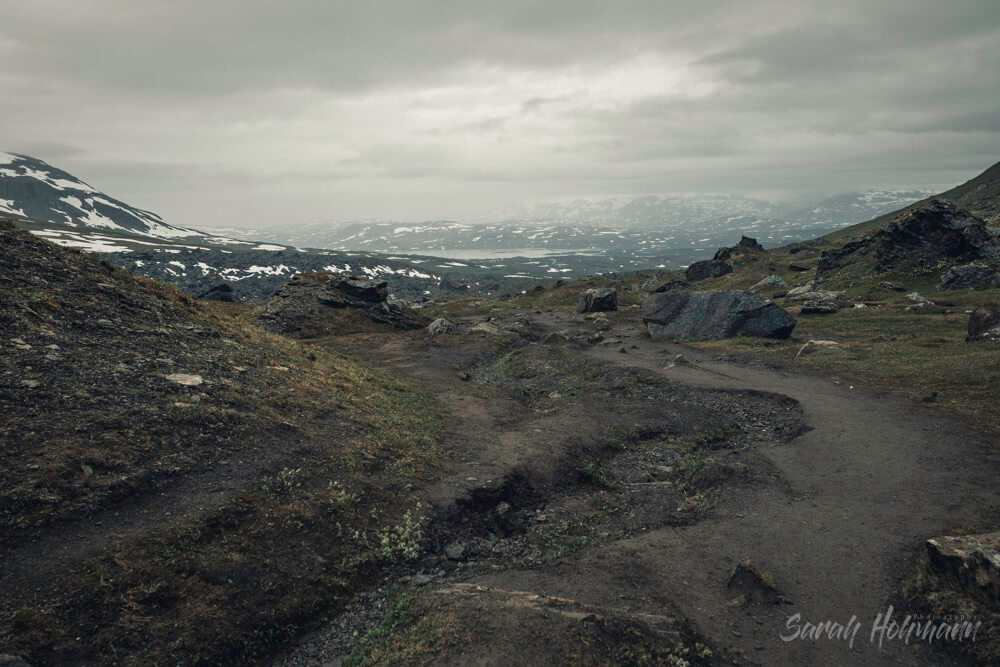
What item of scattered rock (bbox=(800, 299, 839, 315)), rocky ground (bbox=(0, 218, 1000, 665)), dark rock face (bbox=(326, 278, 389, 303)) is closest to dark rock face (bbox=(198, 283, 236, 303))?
dark rock face (bbox=(326, 278, 389, 303))

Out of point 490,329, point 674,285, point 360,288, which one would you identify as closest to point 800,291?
point 674,285

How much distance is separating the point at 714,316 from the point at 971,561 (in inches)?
1409

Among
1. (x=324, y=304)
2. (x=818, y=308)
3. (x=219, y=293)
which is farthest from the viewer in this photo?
(x=219, y=293)

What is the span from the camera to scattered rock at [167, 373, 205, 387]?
16.8 m

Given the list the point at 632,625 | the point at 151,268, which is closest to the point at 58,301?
the point at 632,625

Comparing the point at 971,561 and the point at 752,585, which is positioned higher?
the point at 971,561

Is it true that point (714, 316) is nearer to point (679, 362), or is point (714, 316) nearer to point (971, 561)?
point (679, 362)

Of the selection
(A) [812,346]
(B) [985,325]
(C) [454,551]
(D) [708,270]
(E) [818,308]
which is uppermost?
(D) [708,270]

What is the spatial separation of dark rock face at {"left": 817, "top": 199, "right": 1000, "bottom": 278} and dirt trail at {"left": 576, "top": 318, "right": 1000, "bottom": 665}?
1760 inches

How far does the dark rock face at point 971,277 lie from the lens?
4278cm

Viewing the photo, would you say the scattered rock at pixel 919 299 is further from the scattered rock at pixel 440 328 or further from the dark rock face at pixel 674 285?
the scattered rock at pixel 440 328

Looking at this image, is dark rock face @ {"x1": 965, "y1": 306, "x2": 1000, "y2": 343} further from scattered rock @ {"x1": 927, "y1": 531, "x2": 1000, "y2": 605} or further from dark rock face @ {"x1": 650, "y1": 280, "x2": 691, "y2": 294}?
dark rock face @ {"x1": 650, "y1": 280, "x2": 691, "y2": 294}

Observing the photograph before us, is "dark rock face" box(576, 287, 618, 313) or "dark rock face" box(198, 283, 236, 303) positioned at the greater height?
"dark rock face" box(198, 283, 236, 303)

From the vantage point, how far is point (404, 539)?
41.6 feet
